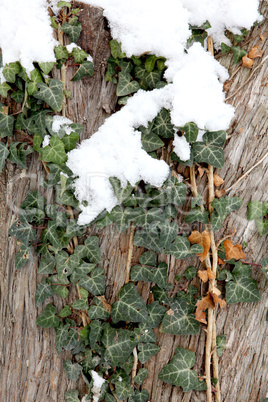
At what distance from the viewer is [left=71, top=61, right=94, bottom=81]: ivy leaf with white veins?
124 cm

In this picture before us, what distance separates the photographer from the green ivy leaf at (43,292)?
1.33 meters

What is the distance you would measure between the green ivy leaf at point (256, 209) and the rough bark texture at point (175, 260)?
0.08 feet

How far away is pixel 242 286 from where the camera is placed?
1272 mm

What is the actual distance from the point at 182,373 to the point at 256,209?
0.69 m

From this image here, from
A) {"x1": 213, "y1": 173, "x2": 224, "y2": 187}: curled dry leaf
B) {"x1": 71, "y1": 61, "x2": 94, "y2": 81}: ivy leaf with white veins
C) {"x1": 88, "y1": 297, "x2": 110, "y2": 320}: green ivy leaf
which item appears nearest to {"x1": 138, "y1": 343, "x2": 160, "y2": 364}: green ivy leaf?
{"x1": 88, "y1": 297, "x2": 110, "y2": 320}: green ivy leaf

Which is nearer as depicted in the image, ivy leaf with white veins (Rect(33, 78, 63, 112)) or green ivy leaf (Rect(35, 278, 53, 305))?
ivy leaf with white veins (Rect(33, 78, 63, 112))

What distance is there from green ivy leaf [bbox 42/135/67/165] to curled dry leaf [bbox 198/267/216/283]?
671 millimetres

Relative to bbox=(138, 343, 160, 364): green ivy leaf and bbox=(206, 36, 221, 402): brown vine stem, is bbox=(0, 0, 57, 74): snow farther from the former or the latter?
bbox=(138, 343, 160, 364): green ivy leaf

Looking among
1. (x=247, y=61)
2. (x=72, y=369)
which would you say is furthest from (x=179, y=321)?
(x=247, y=61)

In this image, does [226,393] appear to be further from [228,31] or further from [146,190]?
[228,31]

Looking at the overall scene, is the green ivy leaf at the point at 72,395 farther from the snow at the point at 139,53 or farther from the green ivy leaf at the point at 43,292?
→ the snow at the point at 139,53

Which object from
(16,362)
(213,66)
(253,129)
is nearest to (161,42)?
(213,66)

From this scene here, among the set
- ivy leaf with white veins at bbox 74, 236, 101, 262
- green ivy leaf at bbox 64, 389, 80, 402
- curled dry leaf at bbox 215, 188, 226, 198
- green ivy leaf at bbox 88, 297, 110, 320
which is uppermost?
curled dry leaf at bbox 215, 188, 226, 198

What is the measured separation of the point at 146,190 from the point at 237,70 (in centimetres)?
57
